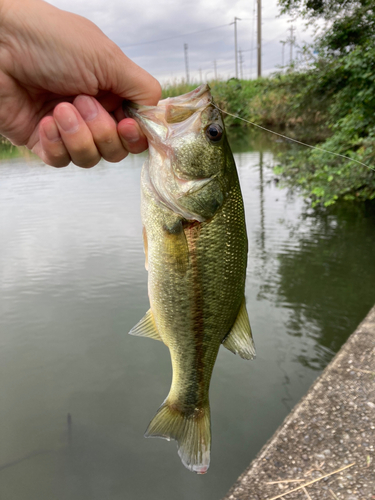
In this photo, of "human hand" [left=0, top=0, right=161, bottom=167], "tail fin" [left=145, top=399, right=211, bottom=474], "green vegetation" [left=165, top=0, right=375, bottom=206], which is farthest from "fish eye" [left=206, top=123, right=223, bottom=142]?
"green vegetation" [left=165, top=0, right=375, bottom=206]

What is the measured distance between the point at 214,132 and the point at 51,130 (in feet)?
2.17

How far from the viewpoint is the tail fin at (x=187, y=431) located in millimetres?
1610

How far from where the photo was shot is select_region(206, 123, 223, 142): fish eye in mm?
1573

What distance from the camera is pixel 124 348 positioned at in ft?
15.8

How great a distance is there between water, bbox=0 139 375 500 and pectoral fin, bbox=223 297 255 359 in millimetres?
2045

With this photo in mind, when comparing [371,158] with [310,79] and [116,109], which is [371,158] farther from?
[116,109]

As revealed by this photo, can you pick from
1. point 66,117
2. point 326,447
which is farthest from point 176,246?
point 326,447

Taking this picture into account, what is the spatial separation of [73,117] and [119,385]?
3409 mm

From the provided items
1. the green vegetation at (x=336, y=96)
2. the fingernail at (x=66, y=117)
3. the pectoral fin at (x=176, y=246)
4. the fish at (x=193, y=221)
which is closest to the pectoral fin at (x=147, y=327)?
the fish at (x=193, y=221)

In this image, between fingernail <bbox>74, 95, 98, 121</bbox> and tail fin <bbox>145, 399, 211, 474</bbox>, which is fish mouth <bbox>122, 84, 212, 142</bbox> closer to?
fingernail <bbox>74, 95, 98, 121</bbox>

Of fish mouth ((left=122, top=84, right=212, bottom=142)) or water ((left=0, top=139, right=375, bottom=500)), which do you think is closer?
fish mouth ((left=122, top=84, right=212, bottom=142))

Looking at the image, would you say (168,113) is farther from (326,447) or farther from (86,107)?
(326,447)

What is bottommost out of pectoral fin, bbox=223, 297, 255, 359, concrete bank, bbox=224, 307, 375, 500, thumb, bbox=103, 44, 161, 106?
concrete bank, bbox=224, 307, 375, 500

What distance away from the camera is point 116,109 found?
1807 millimetres
